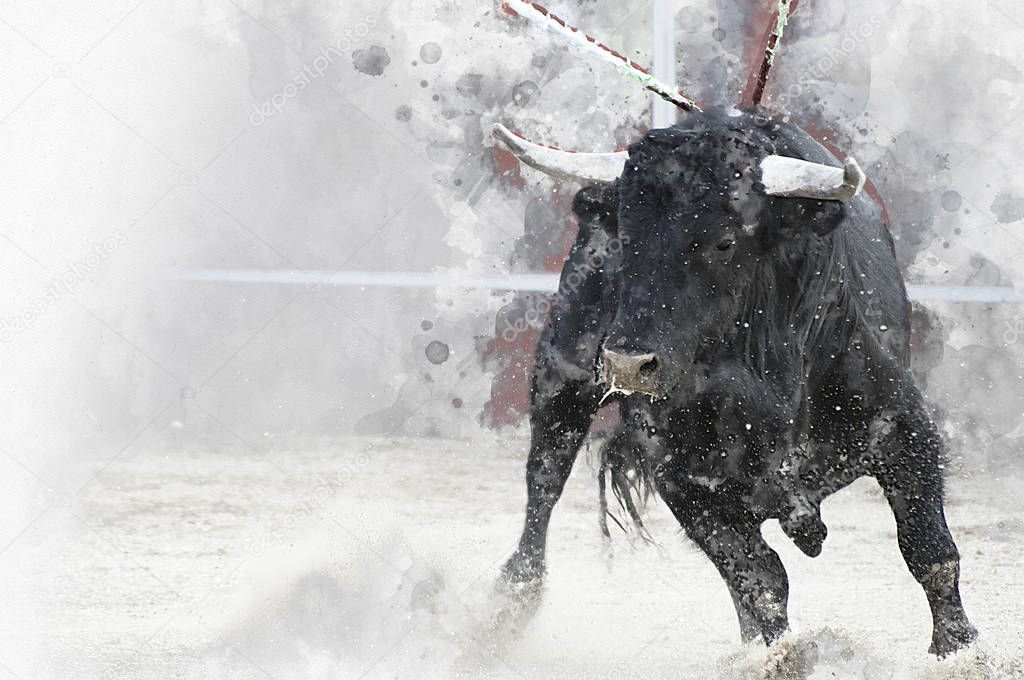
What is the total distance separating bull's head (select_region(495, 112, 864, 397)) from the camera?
290cm

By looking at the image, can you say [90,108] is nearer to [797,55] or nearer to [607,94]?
[607,94]

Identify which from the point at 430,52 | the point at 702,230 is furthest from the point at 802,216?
the point at 430,52

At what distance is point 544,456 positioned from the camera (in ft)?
13.3

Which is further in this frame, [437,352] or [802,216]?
[437,352]

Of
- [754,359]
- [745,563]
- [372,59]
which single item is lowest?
[745,563]

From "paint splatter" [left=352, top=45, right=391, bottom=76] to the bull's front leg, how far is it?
428 cm

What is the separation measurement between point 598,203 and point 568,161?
13 cm

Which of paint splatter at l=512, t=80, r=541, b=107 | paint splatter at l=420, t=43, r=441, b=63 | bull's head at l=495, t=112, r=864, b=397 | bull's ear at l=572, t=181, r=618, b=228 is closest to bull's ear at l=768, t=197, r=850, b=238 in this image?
bull's head at l=495, t=112, r=864, b=397

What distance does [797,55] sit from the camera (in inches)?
282

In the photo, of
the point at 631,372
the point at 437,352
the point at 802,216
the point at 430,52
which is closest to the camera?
the point at 631,372

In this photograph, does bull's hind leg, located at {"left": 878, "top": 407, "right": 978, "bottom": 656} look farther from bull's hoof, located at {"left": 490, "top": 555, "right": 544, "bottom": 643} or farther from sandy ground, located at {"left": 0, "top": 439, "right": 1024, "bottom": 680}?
bull's hoof, located at {"left": 490, "top": 555, "right": 544, "bottom": 643}

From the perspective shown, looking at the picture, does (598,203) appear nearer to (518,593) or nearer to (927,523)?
(927,523)

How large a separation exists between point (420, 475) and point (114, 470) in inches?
65.8

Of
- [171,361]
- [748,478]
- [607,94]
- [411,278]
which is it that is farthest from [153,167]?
[748,478]
